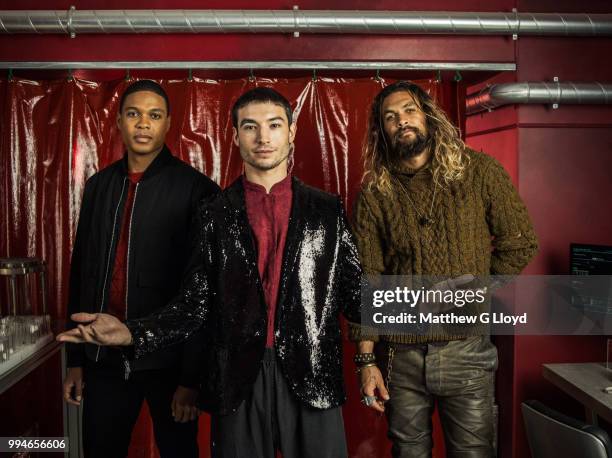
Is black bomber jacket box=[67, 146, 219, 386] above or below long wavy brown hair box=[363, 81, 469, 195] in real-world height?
below

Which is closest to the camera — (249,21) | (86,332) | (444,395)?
(86,332)

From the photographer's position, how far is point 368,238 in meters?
2.27

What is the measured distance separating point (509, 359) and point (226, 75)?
88.7 inches

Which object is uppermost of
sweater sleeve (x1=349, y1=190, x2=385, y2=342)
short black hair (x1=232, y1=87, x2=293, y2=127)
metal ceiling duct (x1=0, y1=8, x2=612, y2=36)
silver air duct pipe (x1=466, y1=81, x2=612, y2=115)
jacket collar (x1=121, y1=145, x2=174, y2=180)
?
metal ceiling duct (x1=0, y1=8, x2=612, y2=36)

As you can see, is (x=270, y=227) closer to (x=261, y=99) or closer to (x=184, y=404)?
(x=261, y=99)

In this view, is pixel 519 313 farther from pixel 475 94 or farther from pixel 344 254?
pixel 344 254

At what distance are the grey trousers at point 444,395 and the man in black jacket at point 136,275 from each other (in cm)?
79

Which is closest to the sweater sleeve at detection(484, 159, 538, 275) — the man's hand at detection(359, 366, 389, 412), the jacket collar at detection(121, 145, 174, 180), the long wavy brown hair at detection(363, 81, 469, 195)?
the long wavy brown hair at detection(363, 81, 469, 195)

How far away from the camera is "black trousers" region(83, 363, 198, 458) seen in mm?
2237

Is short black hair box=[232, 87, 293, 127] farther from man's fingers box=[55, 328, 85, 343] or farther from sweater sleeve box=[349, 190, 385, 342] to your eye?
man's fingers box=[55, 328, 85, 343]

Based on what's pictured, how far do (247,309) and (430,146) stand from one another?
102cm

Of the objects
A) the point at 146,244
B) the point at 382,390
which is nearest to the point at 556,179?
the point at 382,390

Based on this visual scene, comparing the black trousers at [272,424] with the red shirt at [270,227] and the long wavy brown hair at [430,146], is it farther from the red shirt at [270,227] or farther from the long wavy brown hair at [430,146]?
the long wavy brown hair at [430,146]

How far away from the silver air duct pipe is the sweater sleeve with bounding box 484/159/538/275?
37.7 inches
